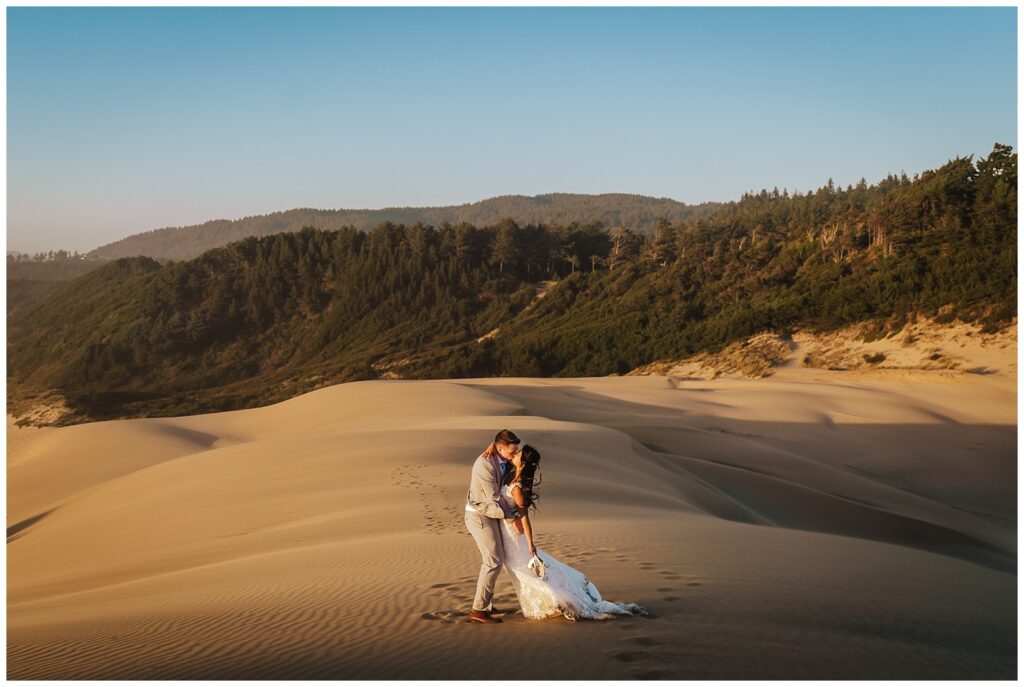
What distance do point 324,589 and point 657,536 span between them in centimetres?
386

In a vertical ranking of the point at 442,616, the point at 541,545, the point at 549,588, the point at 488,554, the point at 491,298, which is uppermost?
the point at 491,298

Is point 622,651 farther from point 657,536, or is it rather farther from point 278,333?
point 278,333

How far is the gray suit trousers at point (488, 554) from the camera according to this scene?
734 centimetres

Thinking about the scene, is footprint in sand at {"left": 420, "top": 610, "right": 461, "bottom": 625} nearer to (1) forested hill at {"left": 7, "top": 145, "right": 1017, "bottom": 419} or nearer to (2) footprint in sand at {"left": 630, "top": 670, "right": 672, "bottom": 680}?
(2) footprint in sand at {"left": 630, "top": 670, "right": 672, "bottom": 680}

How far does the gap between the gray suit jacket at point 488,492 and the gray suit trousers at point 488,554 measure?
0.08 m

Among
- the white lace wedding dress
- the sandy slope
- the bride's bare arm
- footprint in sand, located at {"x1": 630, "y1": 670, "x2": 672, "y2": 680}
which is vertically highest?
the bride's bare arm

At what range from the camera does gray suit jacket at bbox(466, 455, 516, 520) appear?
7.29 metres

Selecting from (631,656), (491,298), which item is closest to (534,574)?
(631,656)

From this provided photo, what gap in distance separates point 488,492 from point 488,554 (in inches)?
18.5

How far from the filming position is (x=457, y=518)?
1242cm

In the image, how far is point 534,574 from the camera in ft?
23.9

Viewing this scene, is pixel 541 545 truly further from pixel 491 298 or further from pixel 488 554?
pixel 491 298

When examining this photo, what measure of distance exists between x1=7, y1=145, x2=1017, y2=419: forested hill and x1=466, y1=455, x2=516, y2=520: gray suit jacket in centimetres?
4167

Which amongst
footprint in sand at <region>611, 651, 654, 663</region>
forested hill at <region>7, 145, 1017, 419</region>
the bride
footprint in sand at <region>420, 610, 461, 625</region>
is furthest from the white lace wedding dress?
forested hill at <region>7, 145, 1017, 419</region>
